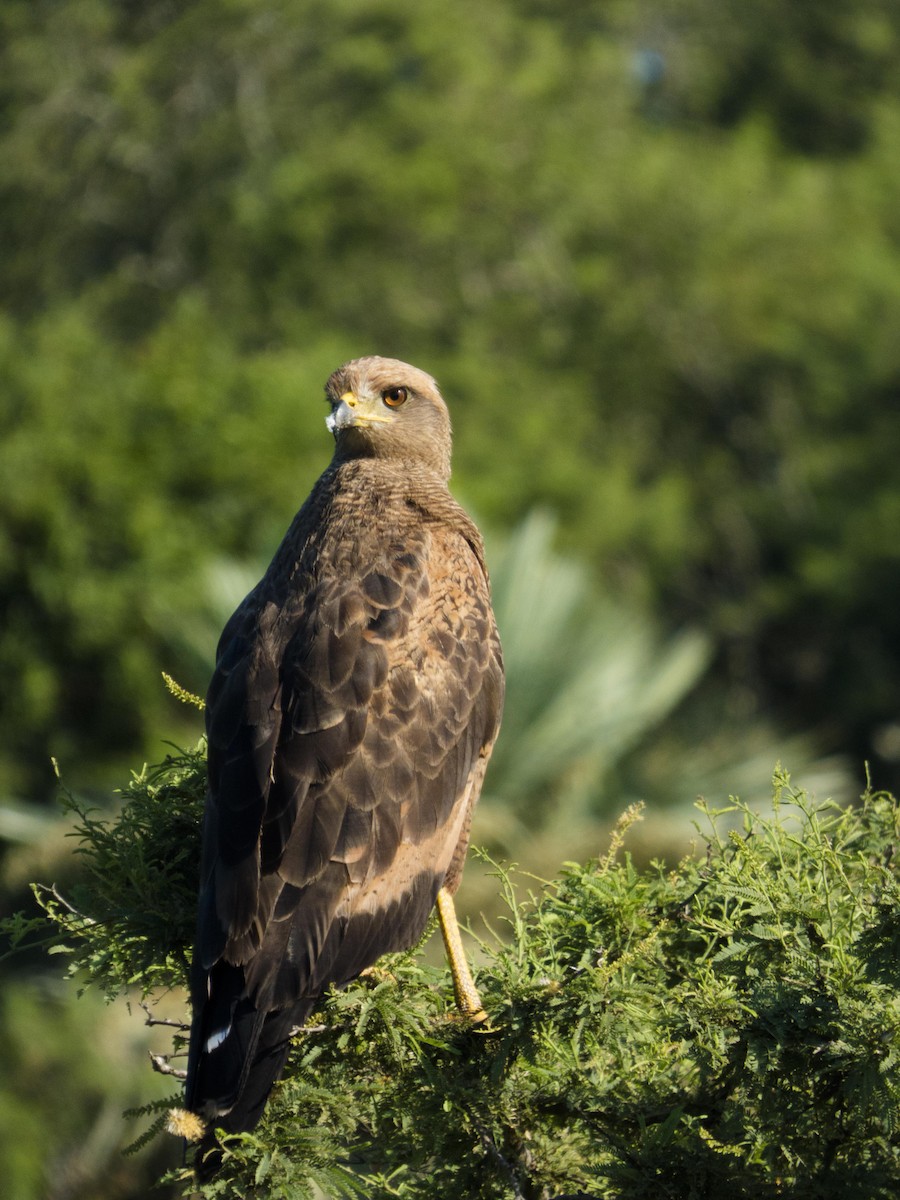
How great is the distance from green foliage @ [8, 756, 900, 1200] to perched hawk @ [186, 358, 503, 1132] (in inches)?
4.9

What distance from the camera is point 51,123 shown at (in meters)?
26.5

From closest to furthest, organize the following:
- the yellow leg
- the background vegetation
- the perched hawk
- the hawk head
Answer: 1. the perched hawk
2. the yellow leg
3. the hawk head
4. the background vegetation

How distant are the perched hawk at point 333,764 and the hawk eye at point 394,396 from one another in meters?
0.45

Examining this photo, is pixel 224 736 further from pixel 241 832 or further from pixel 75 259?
pixel 75 259

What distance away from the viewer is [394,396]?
477cm

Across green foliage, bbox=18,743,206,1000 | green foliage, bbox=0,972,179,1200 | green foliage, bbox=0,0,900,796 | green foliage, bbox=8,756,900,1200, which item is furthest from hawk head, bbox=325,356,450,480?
green foliage, bbox=0,0,900,796

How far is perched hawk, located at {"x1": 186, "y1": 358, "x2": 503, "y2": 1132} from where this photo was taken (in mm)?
3312

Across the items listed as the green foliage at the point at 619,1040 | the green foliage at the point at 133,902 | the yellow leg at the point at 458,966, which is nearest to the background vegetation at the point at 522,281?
the yellow leg at the point at 458,966

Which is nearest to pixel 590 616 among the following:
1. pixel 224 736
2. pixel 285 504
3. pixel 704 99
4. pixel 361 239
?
pixel 285 504

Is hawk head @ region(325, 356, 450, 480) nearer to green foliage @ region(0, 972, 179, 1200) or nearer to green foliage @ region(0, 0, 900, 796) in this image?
green foliage @ region(0, 972, 179, 1200)

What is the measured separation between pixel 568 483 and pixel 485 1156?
21060mm

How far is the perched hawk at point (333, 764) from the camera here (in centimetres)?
331

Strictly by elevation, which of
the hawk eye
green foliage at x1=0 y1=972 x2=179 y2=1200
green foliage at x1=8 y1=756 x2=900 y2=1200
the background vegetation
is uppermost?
the background vegetation

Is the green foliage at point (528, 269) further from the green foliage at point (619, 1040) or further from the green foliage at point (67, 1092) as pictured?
the green foliage at point (619, 1040)
